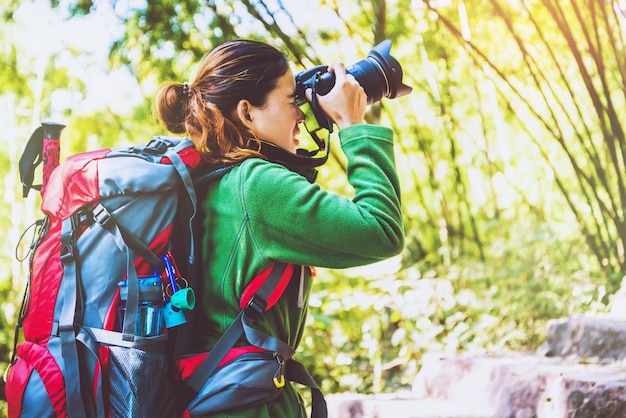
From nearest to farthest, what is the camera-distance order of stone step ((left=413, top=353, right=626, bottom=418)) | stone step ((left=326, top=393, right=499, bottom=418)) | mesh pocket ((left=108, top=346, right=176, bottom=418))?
mesh pocket ((left=108, top=346, right=176, bottom=418)) < stone step ((left=413, top=353, right=626, bottom=418)) < stone step ((left=326, top=393, right=499, bottom=418))

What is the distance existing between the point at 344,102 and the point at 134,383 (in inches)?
22.8

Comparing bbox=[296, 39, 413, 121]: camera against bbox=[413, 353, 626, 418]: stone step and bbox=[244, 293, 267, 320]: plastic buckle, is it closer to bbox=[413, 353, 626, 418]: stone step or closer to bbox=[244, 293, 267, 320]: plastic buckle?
bbox=[244, 293, 267, 320]: plastic buckle

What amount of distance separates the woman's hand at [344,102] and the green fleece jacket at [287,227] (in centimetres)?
5

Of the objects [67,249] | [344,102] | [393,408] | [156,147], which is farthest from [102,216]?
[393,408]

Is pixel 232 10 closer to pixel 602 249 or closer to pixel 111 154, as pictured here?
pixel 602 249

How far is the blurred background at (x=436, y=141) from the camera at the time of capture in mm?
3486

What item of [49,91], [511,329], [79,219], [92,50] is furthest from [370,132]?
[49,91]

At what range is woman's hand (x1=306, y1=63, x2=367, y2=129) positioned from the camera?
3.82 feet

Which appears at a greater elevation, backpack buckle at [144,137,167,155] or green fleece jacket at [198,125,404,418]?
backpack buckle at [144,137,167,155]

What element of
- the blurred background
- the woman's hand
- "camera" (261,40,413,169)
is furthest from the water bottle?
the blurred background

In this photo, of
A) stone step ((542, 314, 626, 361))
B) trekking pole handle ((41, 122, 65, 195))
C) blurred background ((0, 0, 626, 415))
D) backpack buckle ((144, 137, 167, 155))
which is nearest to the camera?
backpack buckle ((144, 137, 167, 155))

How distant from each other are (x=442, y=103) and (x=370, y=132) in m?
3.73

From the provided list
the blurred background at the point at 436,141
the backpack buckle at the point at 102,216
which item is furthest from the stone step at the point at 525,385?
the backpack buckle at the point at 102,216

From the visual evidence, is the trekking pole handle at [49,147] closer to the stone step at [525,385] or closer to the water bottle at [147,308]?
the water bottle at [147,308]
